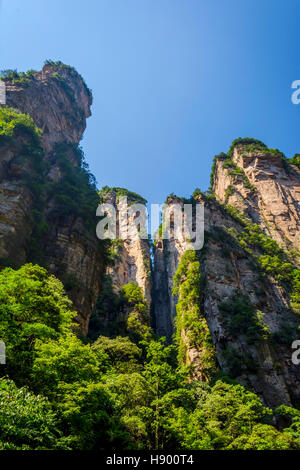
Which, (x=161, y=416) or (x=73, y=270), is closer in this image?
(x=161, y=416)

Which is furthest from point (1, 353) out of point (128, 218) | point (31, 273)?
point (128, 218)

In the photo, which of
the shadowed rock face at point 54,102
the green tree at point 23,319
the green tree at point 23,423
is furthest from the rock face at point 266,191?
the green tree at point 23,423

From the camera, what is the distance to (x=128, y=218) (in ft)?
221

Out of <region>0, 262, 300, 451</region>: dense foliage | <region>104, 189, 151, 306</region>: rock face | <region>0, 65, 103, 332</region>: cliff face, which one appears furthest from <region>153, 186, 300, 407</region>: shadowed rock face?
<region>0, 65, 103, 332</region>: cliff face

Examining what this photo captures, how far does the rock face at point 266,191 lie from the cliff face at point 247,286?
0.16 m

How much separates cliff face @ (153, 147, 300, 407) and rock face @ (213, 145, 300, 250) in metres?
0.16

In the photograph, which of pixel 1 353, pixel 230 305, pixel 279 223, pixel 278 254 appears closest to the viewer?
pixel 1 353

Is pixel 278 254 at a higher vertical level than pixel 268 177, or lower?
lower

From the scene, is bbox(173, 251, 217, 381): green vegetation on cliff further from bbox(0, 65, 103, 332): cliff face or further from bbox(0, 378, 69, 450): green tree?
bbox(0, 378, 69, 450): green tree

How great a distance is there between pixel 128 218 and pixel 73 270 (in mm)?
43244

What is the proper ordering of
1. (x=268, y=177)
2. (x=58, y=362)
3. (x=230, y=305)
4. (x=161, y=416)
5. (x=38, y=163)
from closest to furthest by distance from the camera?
(x=58, y=362) < (x=161, y=416) < (x=38, y=163) < (x=230, y=305) < (x=268, y=177)

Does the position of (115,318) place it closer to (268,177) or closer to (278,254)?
(278,254)

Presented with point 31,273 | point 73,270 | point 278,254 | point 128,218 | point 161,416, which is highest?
point 128,218

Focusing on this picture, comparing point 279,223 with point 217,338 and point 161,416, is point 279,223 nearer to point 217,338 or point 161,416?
point 217,338
